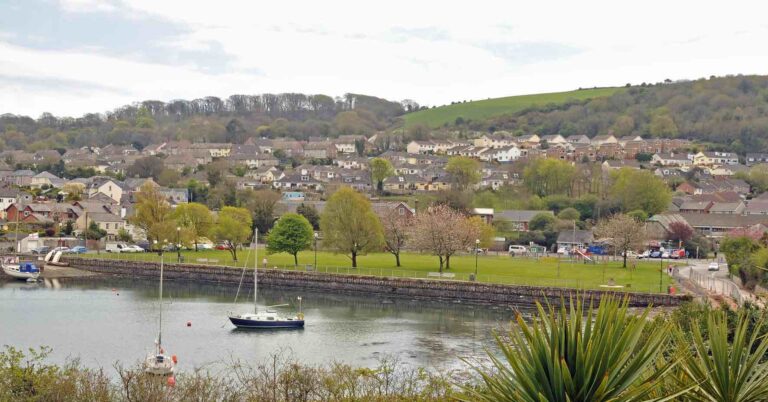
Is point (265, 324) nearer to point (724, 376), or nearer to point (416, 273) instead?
point (416, 273)

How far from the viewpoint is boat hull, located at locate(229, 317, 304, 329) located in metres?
45.2

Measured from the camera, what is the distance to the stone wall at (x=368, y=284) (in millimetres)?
53281

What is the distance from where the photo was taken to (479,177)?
11306cm

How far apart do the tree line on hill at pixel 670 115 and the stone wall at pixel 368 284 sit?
319 ft

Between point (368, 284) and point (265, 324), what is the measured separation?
52.4ft

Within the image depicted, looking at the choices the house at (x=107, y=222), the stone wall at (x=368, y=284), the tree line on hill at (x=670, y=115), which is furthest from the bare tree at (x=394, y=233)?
the tree line on hill at (x=670, y=115)

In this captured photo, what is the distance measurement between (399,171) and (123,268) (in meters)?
63.7

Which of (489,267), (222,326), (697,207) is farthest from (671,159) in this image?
(222,326)

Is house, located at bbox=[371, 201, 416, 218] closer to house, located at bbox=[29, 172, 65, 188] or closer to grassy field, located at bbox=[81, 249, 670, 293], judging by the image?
grassy field, located at bbox=[81, 249, 670, 293]

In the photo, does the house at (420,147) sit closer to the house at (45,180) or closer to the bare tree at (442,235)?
the house at (45,180)

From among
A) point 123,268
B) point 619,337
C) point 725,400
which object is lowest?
point 123,268

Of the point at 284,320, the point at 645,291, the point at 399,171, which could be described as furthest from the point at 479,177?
the point at 284,320

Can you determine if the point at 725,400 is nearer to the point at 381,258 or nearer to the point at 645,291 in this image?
the point at 645,291

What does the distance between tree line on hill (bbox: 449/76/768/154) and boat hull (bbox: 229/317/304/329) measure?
111975mm
